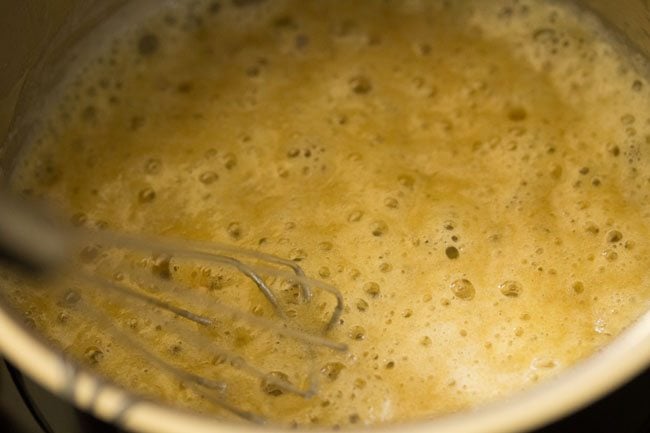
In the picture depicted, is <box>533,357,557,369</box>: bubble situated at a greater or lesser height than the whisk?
greater

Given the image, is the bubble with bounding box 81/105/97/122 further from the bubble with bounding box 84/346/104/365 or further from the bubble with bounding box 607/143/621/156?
the bubble with bounding box 607/143/621/156

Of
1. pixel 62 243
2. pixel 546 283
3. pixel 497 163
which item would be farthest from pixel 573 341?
pixel 62 243

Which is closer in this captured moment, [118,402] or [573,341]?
[118,402]

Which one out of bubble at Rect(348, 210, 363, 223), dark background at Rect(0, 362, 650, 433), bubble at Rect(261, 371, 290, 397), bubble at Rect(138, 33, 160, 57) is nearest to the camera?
dark background at Rect(0, 362, 650, 433)

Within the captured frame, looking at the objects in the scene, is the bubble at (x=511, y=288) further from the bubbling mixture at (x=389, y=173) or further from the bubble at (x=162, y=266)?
the bubble at (x=162, y=266)

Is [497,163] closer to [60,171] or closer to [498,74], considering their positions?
[498,74]

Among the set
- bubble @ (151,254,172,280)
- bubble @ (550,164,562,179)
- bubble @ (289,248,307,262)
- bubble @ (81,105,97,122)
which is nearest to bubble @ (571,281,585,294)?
bubble @ (550,164,562,179)

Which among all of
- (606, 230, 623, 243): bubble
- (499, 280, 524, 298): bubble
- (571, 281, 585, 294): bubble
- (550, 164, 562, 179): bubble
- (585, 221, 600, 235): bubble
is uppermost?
(550, 164, 562, 179): bubble
